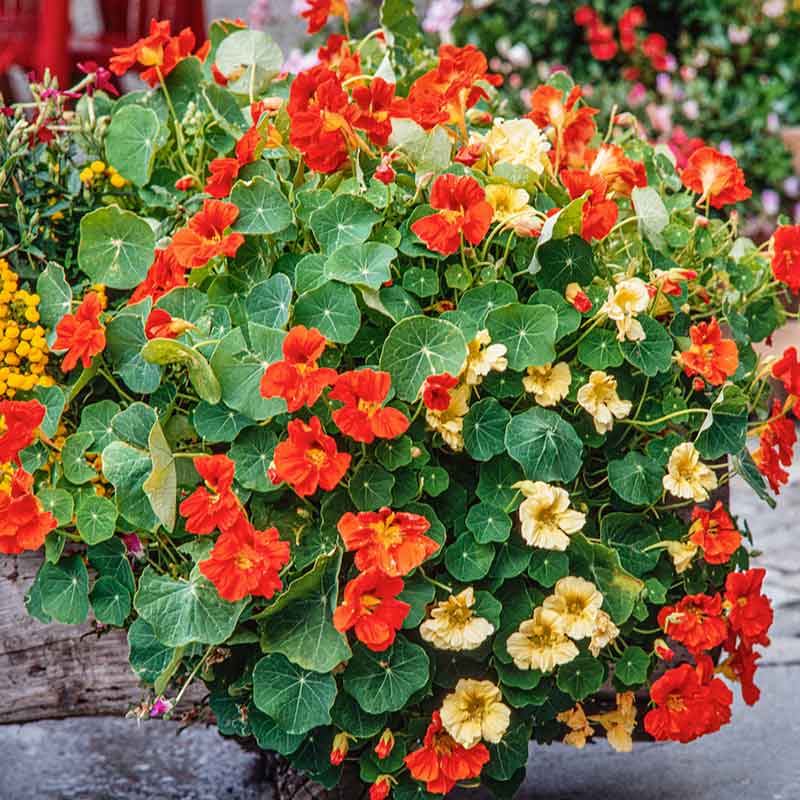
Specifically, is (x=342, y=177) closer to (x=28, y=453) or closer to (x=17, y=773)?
(x=28, y=453)

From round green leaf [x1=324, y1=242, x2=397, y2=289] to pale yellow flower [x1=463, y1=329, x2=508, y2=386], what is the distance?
135mm

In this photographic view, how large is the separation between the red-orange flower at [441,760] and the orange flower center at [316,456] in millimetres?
360

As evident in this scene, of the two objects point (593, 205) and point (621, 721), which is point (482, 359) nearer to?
point (593, 205)

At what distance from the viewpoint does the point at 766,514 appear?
3537mm

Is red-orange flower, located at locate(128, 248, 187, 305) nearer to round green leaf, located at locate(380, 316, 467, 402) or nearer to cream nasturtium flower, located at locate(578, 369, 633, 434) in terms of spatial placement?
round green leaf, located at locate(380, 316, 467, 402)

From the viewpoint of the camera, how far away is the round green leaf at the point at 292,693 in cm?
159

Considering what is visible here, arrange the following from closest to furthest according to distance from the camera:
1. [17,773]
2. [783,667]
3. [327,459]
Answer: [327,459]
[17,773]
[783,667]

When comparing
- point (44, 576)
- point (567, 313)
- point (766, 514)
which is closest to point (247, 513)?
point (44, 576)

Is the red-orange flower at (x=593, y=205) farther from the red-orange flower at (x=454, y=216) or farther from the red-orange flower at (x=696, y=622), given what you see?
the red-orange flower at (x=696, y=622)

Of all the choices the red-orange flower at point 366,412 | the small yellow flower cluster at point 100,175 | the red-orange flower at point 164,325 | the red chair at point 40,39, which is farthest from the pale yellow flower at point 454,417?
the red chair at point 40,39

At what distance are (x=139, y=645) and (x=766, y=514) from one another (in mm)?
2284

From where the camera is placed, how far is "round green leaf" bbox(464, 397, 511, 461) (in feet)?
5.35

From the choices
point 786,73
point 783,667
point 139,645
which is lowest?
point 783,667

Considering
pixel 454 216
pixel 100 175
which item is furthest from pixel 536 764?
pixel 100 175
